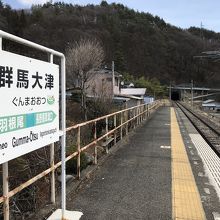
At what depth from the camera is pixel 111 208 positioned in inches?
211

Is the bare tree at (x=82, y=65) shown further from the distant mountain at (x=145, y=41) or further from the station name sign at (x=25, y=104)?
the distant mountain at (x=145, y=41)

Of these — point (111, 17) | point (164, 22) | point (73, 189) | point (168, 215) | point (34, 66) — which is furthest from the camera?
point (164, 22)

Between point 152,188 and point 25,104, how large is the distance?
11.8 feet

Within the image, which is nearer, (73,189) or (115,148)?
(73,189)

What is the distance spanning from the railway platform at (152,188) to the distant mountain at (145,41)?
98606 millimetres

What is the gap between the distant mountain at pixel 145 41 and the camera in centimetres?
12356

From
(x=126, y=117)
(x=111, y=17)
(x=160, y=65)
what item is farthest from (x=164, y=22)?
(x=126, y=117)

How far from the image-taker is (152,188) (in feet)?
21.4

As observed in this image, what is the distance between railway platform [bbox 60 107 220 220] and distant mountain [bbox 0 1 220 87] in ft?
324

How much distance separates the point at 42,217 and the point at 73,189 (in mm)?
1375

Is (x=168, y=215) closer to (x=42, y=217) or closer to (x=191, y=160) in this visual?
(x=42, y=217)

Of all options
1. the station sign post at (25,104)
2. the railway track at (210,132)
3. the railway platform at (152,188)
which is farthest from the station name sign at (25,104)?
the railway track at (210,132)

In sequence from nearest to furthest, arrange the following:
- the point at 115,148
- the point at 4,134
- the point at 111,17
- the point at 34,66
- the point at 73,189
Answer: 1. the point at 4,134
2. the point at 34,66
3. the point at 73,189
4. the point at 115,148
5. the point at 111,17

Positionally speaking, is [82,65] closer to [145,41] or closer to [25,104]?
[25,104]
